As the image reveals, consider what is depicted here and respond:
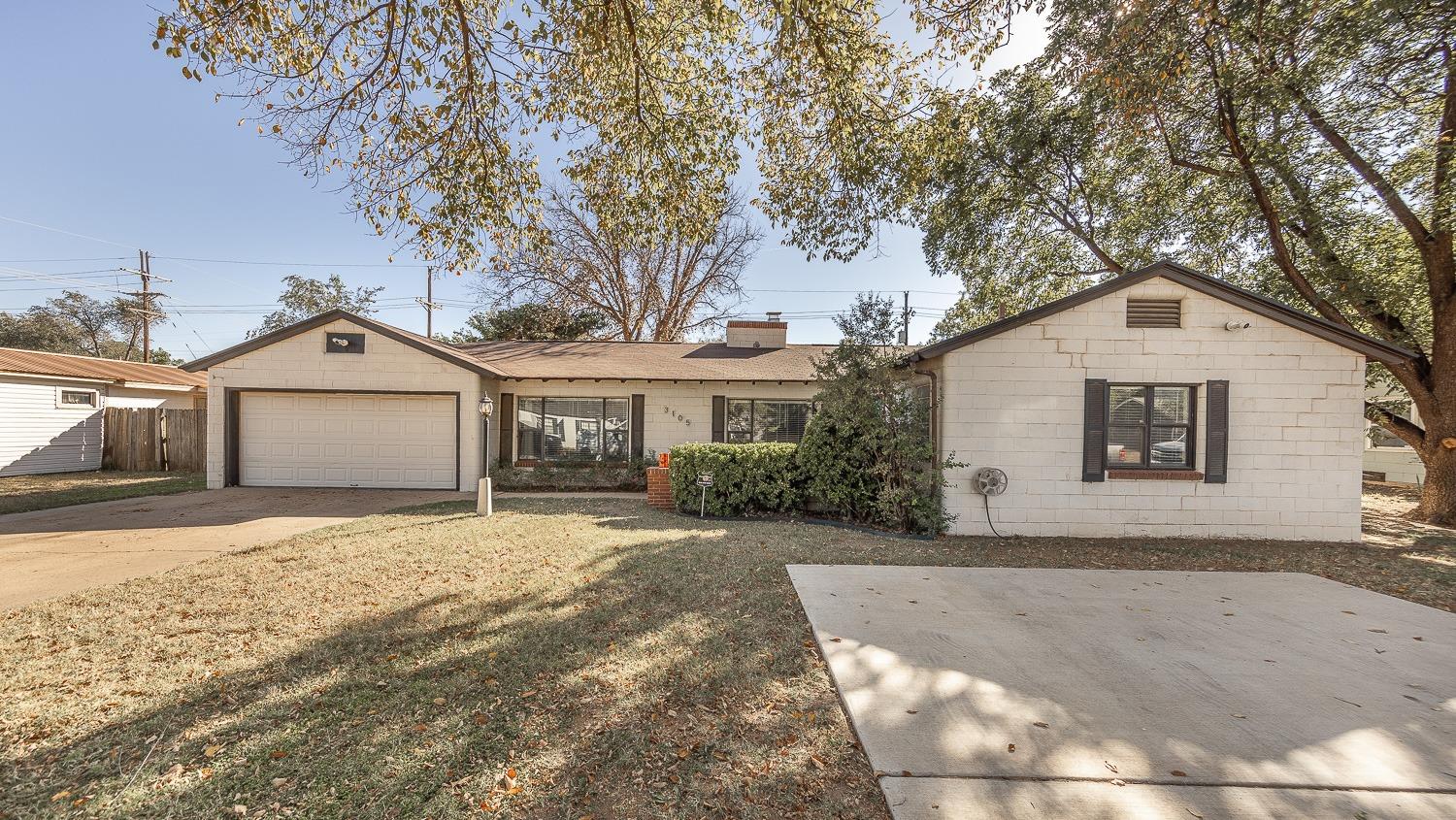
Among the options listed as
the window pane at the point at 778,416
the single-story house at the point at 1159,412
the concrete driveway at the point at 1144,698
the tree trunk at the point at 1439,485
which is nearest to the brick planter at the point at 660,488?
the window pane at the point at 778,416

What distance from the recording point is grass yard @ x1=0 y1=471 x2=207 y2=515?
958cm

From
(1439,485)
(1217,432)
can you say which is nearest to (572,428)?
(1217,432)

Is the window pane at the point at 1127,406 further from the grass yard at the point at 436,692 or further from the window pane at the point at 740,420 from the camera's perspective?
the window pane at the point at 740,420

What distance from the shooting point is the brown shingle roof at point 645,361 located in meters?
12.4

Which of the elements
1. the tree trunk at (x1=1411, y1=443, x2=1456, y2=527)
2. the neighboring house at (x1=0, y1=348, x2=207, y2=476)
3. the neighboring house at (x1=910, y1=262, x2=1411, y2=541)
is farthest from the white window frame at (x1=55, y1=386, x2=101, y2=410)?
the tree trunk at (x1=1411, y1=443, x2=1456, y2=527)

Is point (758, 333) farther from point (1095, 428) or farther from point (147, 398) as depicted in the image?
point (147, 398)

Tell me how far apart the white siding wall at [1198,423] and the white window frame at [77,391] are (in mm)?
21617

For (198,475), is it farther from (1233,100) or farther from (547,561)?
(1233,100)

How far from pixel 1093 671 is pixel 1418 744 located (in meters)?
1.42

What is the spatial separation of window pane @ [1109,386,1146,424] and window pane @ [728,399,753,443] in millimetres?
7258

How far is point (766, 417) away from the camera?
42.4ft

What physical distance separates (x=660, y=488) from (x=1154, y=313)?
8259 mm

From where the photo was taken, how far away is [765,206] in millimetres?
7113

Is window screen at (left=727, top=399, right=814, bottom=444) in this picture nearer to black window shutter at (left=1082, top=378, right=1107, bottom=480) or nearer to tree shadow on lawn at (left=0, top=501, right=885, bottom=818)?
black window shutter at (left=1082, top=378, right=1107, bottom=480)
